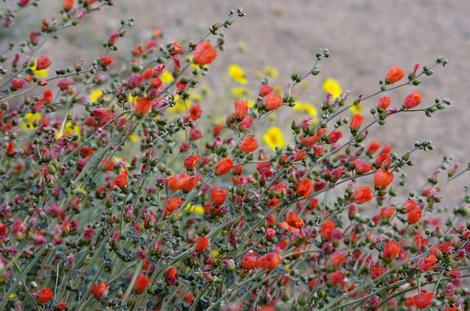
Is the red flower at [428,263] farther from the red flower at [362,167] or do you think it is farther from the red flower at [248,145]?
the red flower at [248,145]

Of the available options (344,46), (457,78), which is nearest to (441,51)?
(457,78)

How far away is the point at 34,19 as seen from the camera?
22.6 ft

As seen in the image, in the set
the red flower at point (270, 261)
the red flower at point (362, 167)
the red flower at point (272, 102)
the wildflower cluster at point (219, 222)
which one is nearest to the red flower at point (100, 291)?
the wildflower cluster at point (219, 222)

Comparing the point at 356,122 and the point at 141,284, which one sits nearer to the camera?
the point at 141,284

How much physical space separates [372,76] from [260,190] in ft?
19.4

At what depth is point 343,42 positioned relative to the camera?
878 centimetres

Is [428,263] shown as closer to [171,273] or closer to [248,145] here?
[248,145]

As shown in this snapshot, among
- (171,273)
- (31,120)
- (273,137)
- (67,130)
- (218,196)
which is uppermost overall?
(218,196)

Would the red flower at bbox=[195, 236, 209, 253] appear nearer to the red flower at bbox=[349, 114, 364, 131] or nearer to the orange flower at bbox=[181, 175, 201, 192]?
the orange flower at bbox=[181, 175, 201, 192]

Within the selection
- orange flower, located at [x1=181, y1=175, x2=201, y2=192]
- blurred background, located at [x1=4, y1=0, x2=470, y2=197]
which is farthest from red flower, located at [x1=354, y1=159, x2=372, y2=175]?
blurred background, located at [x1=4, y1=0, x2=470, y2=197]

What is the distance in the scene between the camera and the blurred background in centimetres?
697

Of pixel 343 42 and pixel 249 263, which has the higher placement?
pixel 249 263

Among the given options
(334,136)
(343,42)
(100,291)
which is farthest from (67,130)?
(343,42)

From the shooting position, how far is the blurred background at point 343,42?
6.97 m
